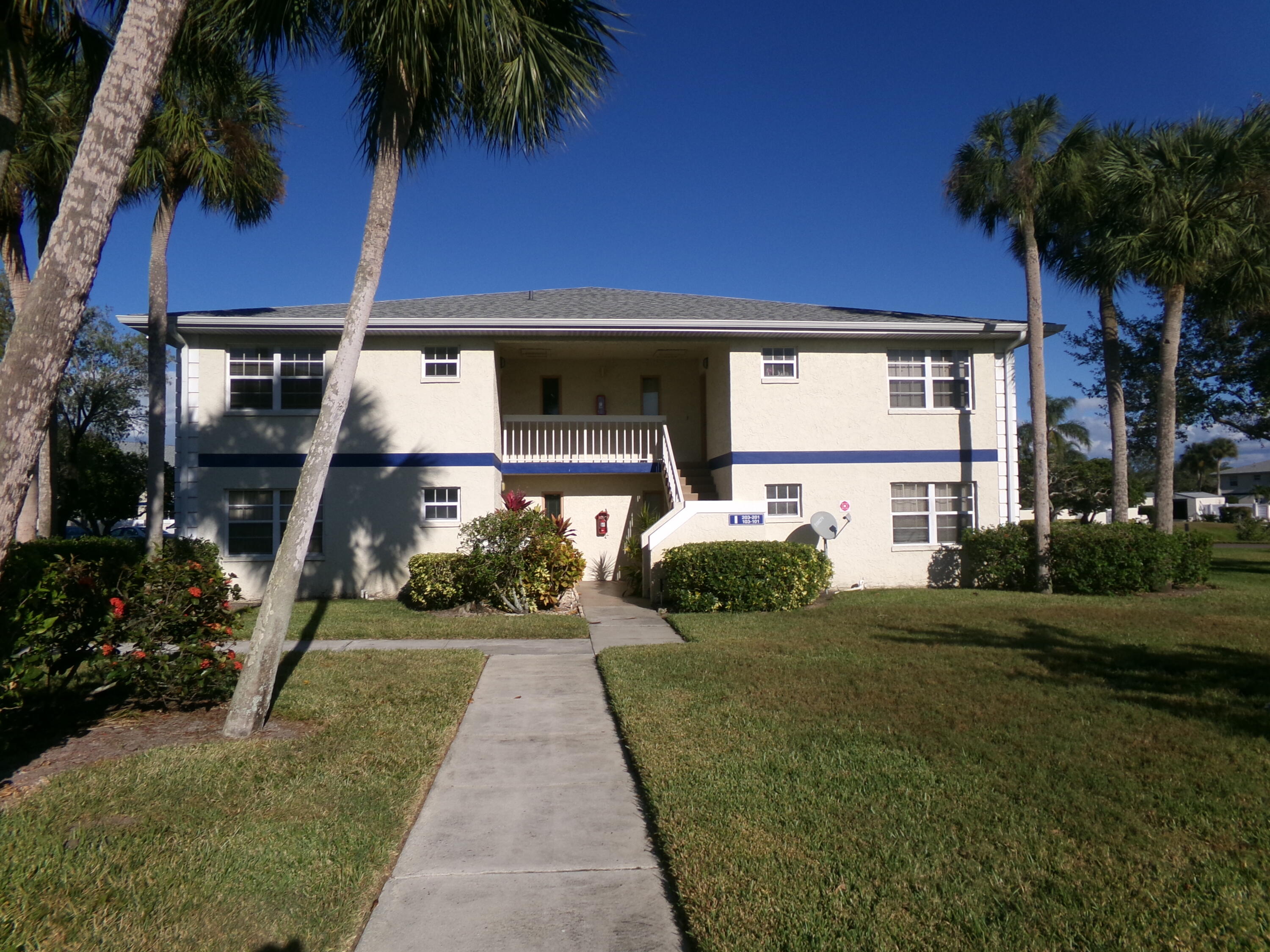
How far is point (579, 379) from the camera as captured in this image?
20766 millimetres

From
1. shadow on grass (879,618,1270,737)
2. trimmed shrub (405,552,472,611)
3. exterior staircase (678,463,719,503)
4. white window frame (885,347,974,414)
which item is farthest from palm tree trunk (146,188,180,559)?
white window frame (885,347,974,414)

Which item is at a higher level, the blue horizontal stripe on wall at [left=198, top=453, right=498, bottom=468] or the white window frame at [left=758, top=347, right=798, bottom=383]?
the white window frame at [left=758, top=347, right=798, bottom=383]

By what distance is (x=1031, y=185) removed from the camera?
16.8 m

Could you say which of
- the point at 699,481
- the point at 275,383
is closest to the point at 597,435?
the point at 699,481

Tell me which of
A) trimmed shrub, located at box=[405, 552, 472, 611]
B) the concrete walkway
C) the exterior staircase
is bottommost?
the concrete walkway

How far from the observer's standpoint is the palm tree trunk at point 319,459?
7020 mm

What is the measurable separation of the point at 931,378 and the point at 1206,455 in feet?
228

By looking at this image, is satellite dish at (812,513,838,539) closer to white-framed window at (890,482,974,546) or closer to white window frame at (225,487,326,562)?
white-framed window at (890,482,974,546)

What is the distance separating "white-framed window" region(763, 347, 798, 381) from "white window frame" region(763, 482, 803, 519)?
7.31ft

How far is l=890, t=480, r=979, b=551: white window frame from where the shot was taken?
1830 cm

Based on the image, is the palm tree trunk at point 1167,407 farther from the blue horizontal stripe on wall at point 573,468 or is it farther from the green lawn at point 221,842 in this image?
the green lawn at point 221,842

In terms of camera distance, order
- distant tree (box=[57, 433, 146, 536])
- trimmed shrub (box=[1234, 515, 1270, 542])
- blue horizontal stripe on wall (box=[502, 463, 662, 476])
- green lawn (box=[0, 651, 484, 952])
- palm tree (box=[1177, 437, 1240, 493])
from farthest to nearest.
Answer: palm tree (box=[1177, 437, 1240, 493]), trimmed shrub (box=[1234, 515, 1270, 542]), distant tree (box=[57, 433, 146, 536]), blue horizontal stripe on wall (box=[502, 463, 662, 476]), green lawn (box=[0, 651, 484, 952])

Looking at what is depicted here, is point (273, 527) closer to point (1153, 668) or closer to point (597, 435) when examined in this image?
point (597, 435)

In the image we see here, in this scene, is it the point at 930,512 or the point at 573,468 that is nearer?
the point at 930,512
